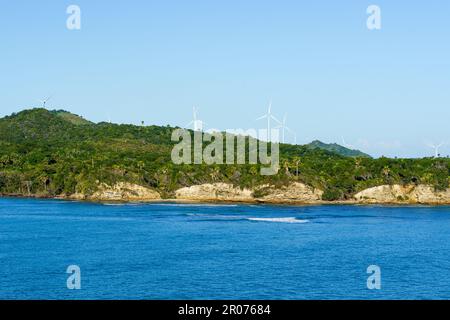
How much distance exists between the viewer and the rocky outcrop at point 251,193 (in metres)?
155

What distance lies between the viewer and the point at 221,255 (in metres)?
64.8

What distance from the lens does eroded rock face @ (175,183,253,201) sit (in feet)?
521

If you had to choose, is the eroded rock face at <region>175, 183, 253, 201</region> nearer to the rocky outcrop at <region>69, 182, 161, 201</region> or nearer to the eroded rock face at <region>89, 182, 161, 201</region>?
the rocky outcrop at <region>69, 182, 161, 201</region>

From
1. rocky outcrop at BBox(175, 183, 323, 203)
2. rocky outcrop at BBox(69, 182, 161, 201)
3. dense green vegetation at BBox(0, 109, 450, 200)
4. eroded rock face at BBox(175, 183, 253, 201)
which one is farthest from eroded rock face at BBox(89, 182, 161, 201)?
eroded rock face at BBox(175, 183, 253, 201)

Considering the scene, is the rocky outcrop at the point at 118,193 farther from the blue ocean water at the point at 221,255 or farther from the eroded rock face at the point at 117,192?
the blue ocean water at the point at 221,255

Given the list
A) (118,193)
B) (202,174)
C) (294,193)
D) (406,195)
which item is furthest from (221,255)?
(406,195)

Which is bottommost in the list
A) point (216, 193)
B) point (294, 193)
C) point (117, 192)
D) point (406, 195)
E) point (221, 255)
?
point (221, 255)

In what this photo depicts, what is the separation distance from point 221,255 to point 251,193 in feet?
308

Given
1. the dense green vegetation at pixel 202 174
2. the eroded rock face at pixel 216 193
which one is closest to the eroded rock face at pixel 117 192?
the dense green vegetation at pixel 202 174

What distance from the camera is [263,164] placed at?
572ft

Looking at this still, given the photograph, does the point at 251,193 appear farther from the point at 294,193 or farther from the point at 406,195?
the point at 406,195

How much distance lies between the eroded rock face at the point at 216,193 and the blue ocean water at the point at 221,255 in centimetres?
4525
